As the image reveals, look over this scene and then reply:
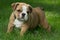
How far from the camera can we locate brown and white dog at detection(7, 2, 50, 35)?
6930 mm

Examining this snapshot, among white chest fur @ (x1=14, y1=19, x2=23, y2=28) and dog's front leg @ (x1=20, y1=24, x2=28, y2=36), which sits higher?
white chest fur @ (x1=14, y1=19, x2=23, y2=28)

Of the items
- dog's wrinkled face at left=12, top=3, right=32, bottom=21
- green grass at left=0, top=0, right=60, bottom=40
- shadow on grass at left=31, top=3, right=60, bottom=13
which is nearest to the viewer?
dog's wrinkled face at left=12, top=3, right=32, bottom=21

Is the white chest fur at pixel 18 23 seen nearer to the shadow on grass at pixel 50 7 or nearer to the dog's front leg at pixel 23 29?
the dog's front leg at pixel 23 29

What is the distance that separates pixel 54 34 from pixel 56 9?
354 cm

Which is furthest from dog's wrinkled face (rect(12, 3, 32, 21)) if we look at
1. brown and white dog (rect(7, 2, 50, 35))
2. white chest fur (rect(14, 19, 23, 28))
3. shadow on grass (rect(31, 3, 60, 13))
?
shadow on grass (rect(31, 3, 60, 13))

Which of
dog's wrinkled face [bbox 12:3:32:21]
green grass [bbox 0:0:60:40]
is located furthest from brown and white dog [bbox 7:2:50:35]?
green grass [bbox 0:0:60:40]

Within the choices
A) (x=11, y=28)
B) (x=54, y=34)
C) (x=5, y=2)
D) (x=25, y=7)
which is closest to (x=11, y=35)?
(x=11, y=28)

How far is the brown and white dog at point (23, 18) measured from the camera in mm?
6930

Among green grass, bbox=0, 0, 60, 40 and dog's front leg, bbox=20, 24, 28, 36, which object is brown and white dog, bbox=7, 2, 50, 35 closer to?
dog's front leg, bbox=20, 24, 28, 36

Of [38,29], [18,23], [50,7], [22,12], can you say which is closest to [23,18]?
[22,12]

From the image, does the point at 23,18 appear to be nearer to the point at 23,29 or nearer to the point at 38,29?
the point at 23,29

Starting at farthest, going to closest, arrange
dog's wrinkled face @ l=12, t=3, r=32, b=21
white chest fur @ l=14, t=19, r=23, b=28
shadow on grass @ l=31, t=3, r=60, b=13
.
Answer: shadow on grass @ l=31, t=3, r=60, b=13 → white chest fur @ l=14, t=19, r=23, b=28 → dog's wrinkled face @ l=12, t=3, r=32, b=21

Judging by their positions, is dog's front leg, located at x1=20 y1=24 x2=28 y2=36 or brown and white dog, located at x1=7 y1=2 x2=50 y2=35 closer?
brown and white dog, located at x1=7 y1=2 x2=50 y2=35

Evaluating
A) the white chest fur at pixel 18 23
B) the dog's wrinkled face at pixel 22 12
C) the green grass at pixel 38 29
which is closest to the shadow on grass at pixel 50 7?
the green grass at pixel 38 29
